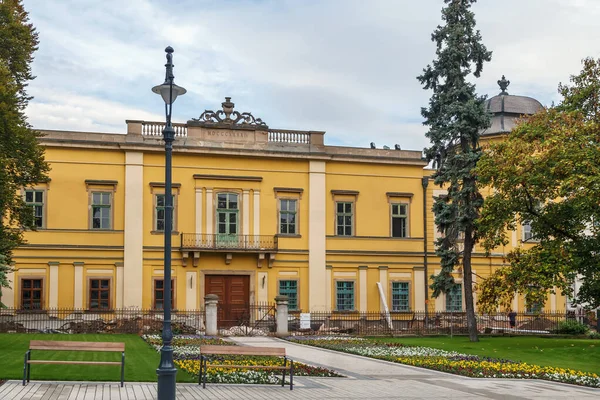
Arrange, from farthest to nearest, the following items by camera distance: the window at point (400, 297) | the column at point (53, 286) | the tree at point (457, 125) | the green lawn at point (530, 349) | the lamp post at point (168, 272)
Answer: the window at point (400, 297), the column at point (53, 286), the tree at point (457, 125), the green lawn at point (530, 349), the lamp post at point (168, 272)

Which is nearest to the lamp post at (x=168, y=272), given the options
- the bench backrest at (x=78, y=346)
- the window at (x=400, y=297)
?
the bench backrest at (x=78, y=346)

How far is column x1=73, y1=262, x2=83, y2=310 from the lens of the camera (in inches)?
1459

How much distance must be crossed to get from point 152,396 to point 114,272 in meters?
23.6

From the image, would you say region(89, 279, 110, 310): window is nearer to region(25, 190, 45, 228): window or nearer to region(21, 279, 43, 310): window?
region(21, 279, 43, 310): window

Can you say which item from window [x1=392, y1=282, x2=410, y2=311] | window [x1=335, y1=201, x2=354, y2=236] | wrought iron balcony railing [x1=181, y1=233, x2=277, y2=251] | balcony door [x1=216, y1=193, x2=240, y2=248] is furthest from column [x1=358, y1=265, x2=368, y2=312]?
balcony door [x1=216, y1=193, x2=240, y2=248]

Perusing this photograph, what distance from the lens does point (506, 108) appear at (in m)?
51.0

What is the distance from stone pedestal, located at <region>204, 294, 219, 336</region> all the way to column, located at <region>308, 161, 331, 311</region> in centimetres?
689

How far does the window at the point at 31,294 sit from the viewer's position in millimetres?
36562

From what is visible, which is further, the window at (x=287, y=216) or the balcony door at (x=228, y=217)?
the window at (x=287, y=216)

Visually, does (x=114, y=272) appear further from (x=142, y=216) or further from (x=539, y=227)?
(x=539, y=227)

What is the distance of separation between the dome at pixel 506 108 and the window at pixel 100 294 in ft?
83.3

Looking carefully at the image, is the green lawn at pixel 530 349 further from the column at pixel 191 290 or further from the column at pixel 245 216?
the column at pixel 191 290

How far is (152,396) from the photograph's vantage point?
14922 mm

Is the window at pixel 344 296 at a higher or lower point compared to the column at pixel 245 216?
lower
